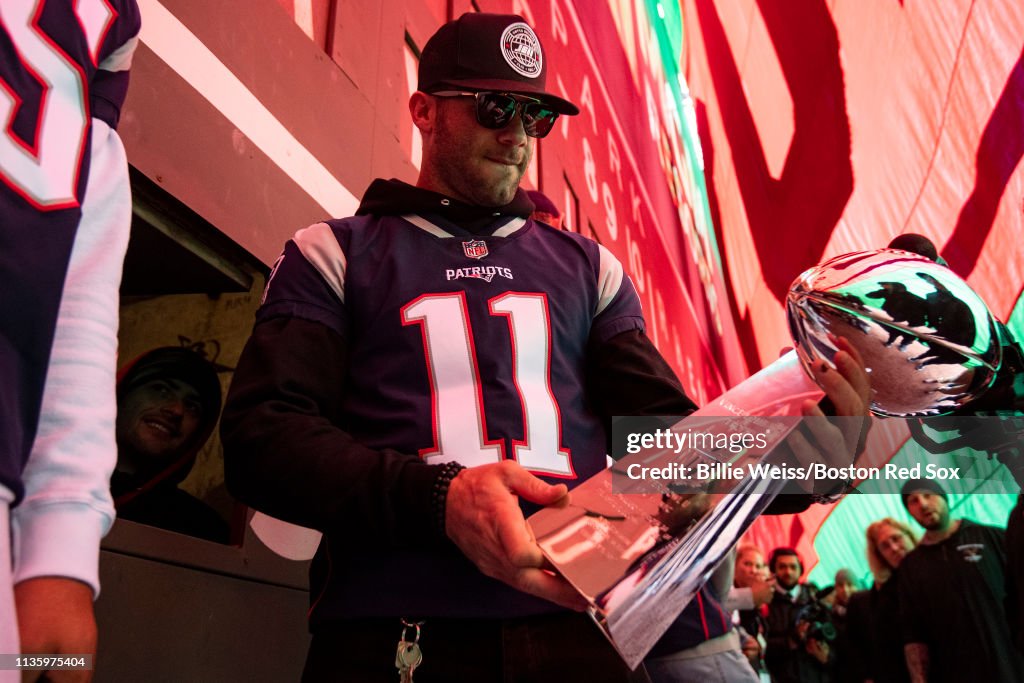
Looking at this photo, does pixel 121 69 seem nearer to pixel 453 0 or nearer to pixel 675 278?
pixel 453 0

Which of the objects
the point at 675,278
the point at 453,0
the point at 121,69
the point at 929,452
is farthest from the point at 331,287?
the point at 675,278

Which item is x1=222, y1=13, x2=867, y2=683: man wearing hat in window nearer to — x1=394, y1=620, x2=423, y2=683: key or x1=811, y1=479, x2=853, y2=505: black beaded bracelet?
x1=394, y1=620, x2=423, y2=683: key

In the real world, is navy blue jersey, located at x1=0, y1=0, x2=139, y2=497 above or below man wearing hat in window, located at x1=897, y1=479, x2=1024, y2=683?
above

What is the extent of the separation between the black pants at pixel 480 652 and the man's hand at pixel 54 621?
0.30m

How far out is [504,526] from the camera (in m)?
0.66

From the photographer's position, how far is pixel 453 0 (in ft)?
12.1

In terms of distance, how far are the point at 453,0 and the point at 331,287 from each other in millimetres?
2966

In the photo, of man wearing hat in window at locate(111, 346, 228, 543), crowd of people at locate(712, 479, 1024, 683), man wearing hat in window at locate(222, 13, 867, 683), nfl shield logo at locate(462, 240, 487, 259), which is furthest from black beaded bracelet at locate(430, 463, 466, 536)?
crowd of people at locate(712, 479, 1024, 683)

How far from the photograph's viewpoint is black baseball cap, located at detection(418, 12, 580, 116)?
1.24 meters

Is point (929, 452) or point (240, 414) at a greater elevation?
point (240, 414)

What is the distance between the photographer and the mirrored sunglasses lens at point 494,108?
1.24 meters

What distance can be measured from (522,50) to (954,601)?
134 inches

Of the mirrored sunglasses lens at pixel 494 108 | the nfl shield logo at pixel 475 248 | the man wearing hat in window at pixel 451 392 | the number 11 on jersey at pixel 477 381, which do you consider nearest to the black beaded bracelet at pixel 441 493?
the man wearing hat in window at pixel 451 392

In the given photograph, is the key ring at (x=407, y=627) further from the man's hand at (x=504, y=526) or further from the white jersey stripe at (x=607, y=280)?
the white jersey stripe at (x=607, y=280)
